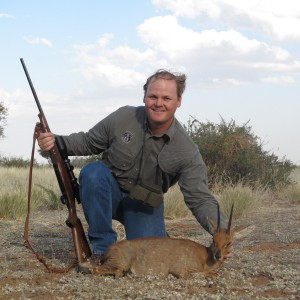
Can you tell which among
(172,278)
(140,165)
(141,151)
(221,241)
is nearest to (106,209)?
(140,165)

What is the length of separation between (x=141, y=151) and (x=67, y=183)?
2.65ft

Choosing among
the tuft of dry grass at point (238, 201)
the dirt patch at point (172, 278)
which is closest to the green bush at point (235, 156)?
the tuft of dry grass at point (238, 201)

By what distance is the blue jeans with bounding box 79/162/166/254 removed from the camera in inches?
252

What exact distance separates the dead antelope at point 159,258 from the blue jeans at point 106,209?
0.71 meters

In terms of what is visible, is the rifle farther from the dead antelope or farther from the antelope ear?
the antelope ear

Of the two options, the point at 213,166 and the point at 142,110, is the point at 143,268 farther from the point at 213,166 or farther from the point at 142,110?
the point at 213,166

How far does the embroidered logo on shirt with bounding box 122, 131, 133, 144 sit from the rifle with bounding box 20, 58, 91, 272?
0.60 metres

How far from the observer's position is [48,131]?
6.40 meters

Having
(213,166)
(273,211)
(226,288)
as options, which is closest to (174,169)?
(226,288)

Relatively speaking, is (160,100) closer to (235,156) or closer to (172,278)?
(172,278)

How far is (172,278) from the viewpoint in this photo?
5.50 meters

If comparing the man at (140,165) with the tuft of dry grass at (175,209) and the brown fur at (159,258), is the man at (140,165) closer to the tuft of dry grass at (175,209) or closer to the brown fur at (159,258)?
the brown fur at (159,258)

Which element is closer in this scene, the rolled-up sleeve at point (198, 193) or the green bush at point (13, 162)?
the rolled-up sleeve at point (198, 193)

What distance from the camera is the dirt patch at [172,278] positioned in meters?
4.96
